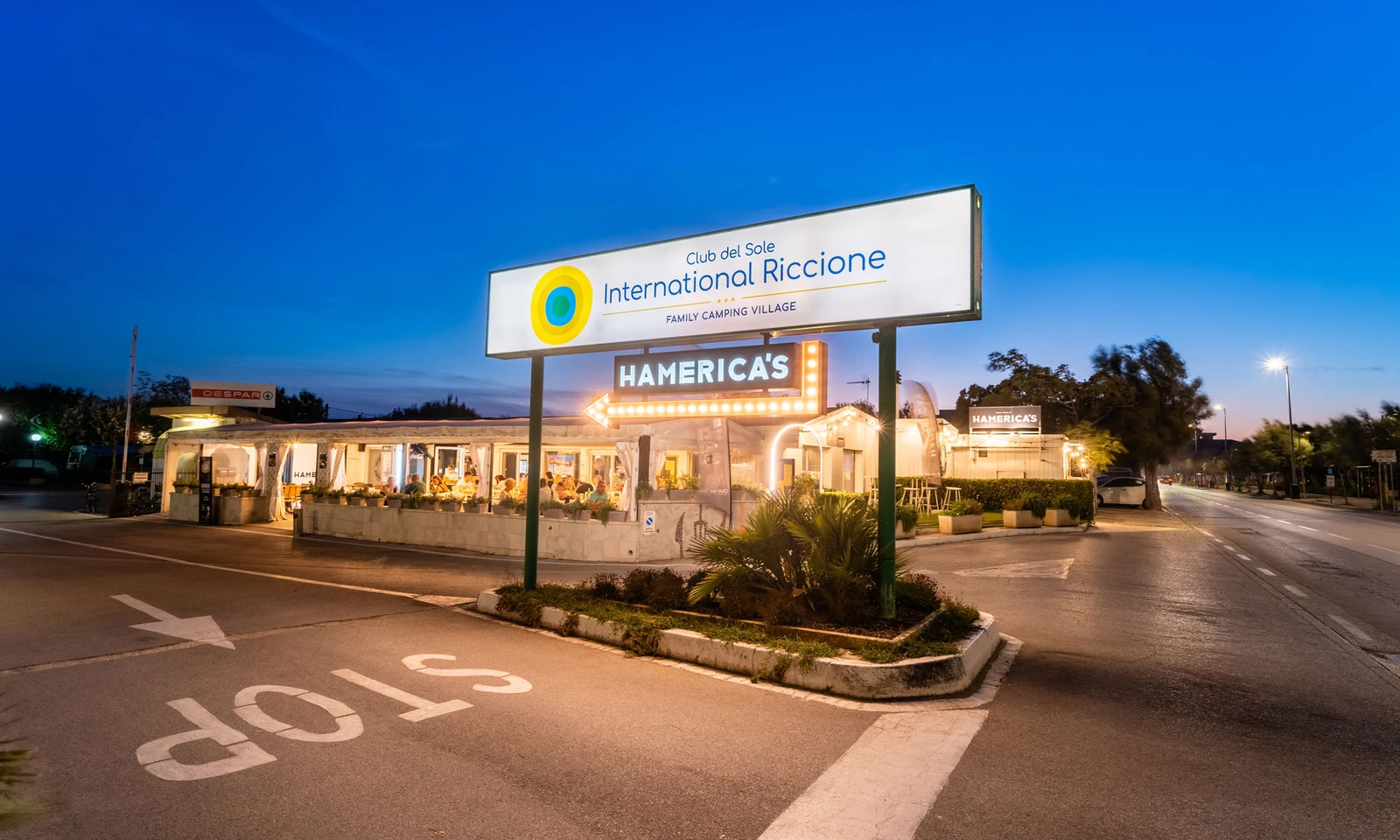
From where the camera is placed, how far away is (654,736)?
5.00 meters

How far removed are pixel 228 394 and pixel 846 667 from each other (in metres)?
37.8

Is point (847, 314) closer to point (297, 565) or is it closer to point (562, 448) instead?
point (297, 565)

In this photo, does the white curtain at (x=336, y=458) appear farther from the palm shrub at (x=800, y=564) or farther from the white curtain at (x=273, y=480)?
the palm shrub at (x=800, y=564)

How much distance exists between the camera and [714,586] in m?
7.96

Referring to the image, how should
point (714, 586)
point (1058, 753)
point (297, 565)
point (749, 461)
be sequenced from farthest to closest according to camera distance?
point (749, 461) < point (297, 565) < point (714, 586) < point (1058, 753)

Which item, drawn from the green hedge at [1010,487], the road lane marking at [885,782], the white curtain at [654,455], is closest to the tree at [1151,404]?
the green hedge at [1010,487]

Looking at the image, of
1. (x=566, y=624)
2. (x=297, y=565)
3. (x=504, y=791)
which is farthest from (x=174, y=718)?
(x=297, y=565)

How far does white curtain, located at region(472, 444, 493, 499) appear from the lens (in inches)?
778

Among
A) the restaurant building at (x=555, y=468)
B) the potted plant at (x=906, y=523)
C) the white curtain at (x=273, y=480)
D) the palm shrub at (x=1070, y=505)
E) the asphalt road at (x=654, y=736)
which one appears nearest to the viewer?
the asphalt road at (x=654, y=736)

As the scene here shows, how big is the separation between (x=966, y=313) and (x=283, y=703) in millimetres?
6776

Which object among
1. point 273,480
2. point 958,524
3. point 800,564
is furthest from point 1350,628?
point 273,480

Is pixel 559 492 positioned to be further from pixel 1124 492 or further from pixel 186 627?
pixel 1124 492

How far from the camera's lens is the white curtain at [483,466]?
19766mm

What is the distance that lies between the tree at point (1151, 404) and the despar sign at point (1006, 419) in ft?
32.5
